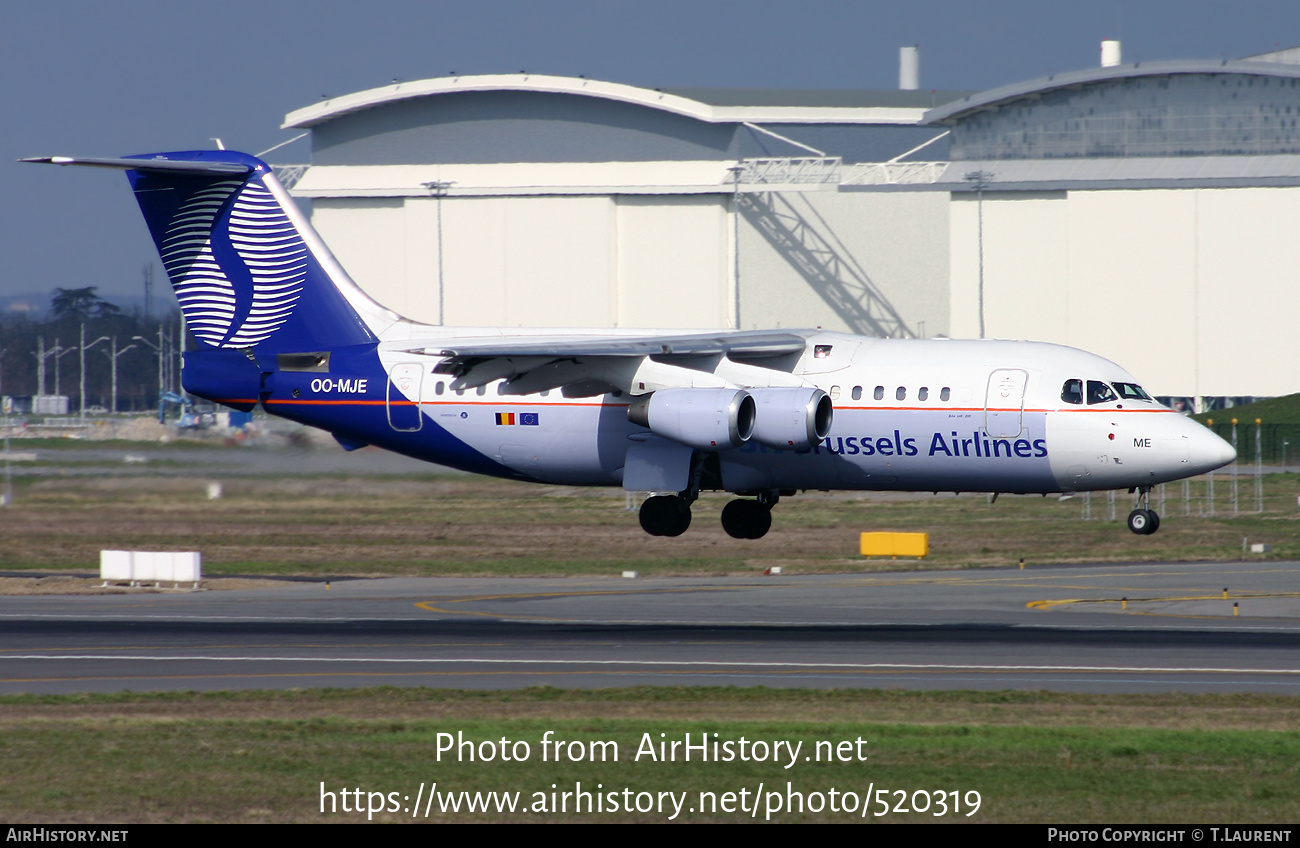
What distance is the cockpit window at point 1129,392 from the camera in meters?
30.0

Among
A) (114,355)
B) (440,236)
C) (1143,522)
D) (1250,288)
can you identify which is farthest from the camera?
(114,355)

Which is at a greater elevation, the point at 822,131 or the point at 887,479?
the point at 822,131

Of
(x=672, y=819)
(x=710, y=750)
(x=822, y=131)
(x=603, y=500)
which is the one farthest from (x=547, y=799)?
(x=822, y=131)

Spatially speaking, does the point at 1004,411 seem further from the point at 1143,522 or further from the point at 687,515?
the point at 687,515

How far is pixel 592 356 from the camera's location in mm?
31203

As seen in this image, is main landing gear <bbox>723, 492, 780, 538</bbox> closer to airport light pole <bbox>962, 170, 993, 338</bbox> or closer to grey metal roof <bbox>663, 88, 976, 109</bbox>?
airport light pole <bbox>962, 170, 993, 338</bbox>

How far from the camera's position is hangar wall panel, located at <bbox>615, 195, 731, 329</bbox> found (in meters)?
84.2

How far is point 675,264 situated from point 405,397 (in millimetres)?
A: 52597

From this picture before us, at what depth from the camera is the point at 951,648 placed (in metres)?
30.5

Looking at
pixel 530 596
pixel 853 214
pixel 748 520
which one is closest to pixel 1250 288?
pixel 853 214

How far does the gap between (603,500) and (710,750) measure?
37923 mm

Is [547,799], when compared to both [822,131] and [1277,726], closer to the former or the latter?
[1277,726]

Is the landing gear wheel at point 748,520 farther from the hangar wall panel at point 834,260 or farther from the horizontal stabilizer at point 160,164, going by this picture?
the hangar wall panel at point 834,260
